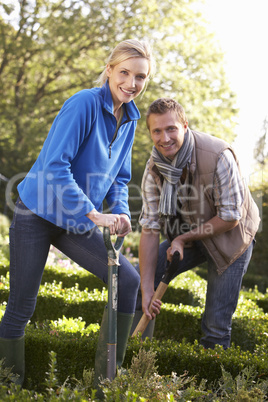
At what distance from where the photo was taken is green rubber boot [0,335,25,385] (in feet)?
8.59

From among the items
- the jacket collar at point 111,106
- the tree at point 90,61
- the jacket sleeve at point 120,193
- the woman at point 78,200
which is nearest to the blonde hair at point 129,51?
the woman at point 78,200

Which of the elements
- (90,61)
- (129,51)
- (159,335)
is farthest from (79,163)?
(90,61)

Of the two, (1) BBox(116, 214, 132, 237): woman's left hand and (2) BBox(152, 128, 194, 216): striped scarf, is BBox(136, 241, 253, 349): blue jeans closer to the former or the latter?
(2) BBox(152, 128, 194, 216): striped scarf

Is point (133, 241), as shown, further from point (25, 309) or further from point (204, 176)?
point (25, 309)

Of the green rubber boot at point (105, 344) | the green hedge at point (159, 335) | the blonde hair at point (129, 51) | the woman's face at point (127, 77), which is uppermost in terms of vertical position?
the blonde hair at point (129, 51)

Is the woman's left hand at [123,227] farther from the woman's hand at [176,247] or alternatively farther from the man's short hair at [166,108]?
the man's short hair at [166,108]

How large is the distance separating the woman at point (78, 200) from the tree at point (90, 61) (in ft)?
43.2

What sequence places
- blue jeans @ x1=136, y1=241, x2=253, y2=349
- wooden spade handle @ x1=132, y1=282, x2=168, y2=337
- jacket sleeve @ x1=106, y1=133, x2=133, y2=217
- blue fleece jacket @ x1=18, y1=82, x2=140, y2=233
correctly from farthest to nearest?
blue jeans @ x1=136, y1=241, x2=253, y2=349 → wooden spade handle @ x1=132, y1=282, x2=168, y2=337 → jacket sleeve @ x1=106, y1=133, x2=133, y2=217 → blue fleece jacket @ x1=18, y1=82, x2=140, y2=233

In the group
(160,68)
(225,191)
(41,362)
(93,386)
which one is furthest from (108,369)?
(160,68)

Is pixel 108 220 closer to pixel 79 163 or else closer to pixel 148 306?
pixel 79 163

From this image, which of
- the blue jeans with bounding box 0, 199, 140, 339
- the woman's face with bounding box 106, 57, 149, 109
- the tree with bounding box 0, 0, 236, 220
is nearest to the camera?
the blue jeans with bounding box 0, 199, 140, 339

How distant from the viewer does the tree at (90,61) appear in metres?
15.9

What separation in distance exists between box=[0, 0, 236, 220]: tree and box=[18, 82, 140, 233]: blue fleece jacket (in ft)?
43.2

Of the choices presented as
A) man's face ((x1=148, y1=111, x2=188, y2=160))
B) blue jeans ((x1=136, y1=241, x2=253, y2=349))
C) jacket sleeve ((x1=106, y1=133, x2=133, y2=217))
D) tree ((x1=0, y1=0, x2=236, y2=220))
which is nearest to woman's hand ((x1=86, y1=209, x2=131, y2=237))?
jacket sleeve ((x1=106, y1=133, x2=133, y2=217))
